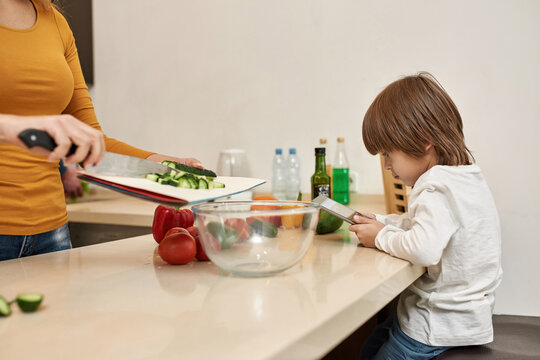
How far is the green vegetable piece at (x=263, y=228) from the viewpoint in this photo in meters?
0.71

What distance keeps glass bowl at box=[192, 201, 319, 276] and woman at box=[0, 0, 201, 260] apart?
419mm

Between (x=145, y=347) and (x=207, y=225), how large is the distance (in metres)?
0.27

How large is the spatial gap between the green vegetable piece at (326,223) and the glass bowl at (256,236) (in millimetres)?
418

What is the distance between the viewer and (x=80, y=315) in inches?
23.2

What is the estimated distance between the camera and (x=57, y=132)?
1.98 ft

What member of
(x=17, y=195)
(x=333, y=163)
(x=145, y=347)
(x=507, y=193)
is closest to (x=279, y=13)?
(x=333, y=163)

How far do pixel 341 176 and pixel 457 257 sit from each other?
3.57 ft

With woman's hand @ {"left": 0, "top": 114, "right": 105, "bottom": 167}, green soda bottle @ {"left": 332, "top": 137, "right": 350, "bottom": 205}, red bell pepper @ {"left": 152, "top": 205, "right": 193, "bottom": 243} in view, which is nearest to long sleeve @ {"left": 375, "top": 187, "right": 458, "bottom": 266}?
red bell pepper @ {"left": 152, "top": 205, "right": 193, "bottom": 243}

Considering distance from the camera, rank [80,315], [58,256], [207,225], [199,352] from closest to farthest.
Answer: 1. [199,352]
2. [80,315]
3. [207,225]
4. [58,256]

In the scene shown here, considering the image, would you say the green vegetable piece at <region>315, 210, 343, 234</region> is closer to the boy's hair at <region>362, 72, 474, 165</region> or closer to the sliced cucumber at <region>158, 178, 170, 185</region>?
the boy's hair at <region>362, 72, 474, 165</region>

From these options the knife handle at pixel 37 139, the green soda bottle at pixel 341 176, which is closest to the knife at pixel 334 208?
the knife handle at pixel 37 139

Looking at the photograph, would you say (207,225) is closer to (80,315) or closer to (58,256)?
(80,315)

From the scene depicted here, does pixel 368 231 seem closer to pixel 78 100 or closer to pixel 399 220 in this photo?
pixel 399 220

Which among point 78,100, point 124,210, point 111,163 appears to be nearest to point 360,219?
point 111,163
